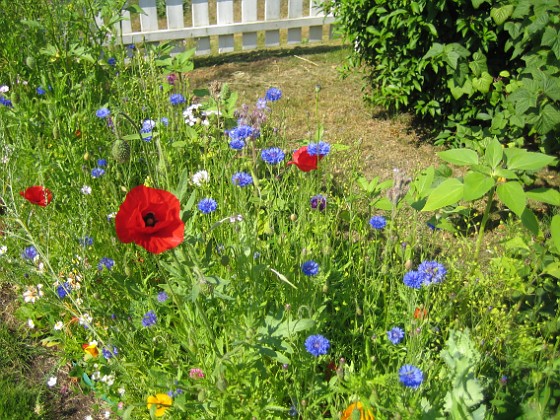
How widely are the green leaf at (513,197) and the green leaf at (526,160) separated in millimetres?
87

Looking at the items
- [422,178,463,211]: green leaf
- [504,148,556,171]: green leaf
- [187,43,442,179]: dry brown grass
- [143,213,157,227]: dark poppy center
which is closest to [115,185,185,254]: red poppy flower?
[143,213,157,227]: dark poppy center

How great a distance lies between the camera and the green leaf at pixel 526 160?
1924mm

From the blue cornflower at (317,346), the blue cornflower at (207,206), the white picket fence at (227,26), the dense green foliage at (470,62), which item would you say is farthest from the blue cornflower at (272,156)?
the white picket fence at (227,26)

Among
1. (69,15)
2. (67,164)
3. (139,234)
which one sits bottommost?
(67,164)

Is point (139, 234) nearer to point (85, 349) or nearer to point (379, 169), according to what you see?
point (85, 349)

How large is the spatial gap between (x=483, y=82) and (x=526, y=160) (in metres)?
1.48

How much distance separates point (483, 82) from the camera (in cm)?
329

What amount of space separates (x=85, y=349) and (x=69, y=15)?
6.66 ft

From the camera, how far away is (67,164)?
267 cm

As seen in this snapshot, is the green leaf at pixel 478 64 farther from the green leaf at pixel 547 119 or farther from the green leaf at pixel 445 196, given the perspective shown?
the green leaf at pixel 445 196

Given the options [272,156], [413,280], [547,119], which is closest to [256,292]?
[413,280]

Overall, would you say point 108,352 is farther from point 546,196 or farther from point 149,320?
point 546,196

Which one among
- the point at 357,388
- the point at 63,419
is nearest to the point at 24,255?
the point at 63,419

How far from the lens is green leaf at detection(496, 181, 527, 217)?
1.83m
